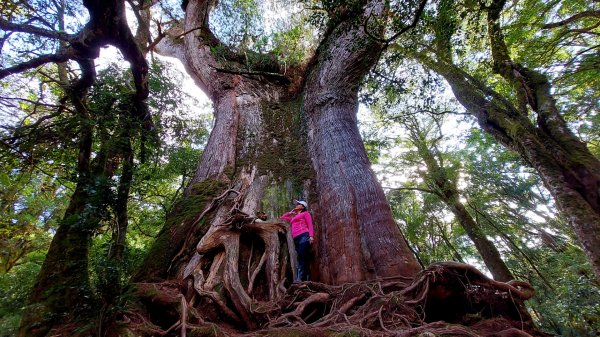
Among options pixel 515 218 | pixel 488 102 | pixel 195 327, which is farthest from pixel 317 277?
pixel 515 218

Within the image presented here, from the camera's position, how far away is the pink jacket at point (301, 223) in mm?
3618

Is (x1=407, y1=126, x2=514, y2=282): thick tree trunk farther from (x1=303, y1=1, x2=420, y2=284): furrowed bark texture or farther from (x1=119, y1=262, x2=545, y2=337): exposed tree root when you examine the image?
(x1=119, y1=262, x2=545, y2=337): exposed tree root

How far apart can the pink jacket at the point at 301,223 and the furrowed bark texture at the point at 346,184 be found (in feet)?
0.59

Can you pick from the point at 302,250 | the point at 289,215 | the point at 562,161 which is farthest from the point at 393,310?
the point at 562,161

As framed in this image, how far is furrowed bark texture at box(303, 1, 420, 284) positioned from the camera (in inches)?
119

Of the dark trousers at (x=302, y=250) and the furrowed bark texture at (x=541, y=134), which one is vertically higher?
the furrowed bark texture at (x=541, y=134)

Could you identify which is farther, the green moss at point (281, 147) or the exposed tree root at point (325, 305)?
the green moss at point (281, 147)

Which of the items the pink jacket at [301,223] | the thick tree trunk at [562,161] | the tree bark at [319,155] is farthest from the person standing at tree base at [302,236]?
the thick tree trunk at [562,161]

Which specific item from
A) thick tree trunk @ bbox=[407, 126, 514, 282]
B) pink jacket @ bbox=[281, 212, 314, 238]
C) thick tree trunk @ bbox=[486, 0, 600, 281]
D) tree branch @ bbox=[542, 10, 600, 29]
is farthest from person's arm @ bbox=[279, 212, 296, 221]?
tree branch @ bbox=[542, 10, 600, 29]

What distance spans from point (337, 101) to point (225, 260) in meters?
3.43

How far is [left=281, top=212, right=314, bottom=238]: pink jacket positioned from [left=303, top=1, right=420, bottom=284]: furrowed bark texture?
0.59ft

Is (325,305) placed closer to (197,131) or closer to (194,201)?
(194,201)

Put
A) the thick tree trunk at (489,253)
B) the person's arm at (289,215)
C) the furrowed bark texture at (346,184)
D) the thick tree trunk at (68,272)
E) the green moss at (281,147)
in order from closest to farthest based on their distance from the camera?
the thick tree trunk at (68,272), the furrowed bark texture at (346,184), the person's arm at (289,215), the green moss at (281,147), the thick tree trunk at (489,253)

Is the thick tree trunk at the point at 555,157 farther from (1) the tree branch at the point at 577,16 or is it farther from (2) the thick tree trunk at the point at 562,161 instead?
(1) the tree branch at the point at 577,16
